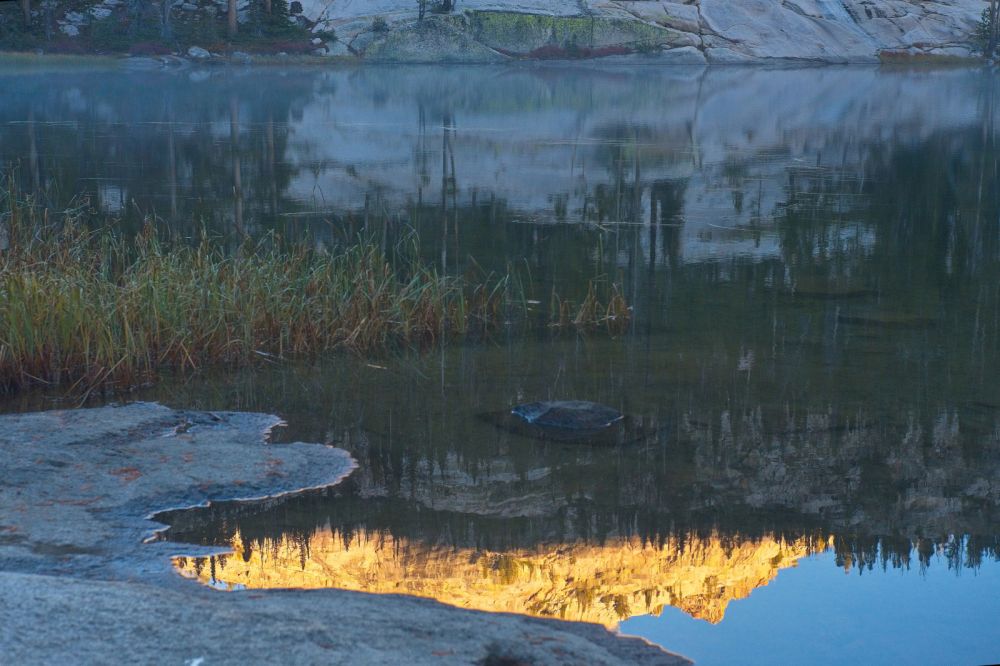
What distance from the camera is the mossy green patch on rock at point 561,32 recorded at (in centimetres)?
5475

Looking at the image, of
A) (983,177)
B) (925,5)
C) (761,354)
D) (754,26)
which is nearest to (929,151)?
(983,177)

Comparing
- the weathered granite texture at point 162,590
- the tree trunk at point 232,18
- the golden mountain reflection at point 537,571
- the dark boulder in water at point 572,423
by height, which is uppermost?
the tree trunk at point 232,18

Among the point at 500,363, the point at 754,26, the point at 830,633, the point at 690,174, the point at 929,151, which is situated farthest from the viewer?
the point at 754,26

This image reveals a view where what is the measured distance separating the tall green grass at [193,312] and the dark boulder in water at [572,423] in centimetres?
160

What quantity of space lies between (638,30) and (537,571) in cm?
5243

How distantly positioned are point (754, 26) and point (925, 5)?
9713 millimetres

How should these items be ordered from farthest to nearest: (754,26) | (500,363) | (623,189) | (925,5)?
(925,5) < (754,26) < (623,189) < (500,363)

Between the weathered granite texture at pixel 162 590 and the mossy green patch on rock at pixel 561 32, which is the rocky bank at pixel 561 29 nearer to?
the mossy green patch on rock at pixel 561 32

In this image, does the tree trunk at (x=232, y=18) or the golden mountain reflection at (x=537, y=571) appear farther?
the tree trunk at (x=232, y=18)

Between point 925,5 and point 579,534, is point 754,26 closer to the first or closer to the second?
point 925,5

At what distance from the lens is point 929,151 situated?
20.4 meters

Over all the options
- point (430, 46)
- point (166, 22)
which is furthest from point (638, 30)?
point (166, 22)

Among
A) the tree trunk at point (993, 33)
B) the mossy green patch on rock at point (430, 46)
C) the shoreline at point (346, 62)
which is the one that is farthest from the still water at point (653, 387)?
the tree trunk at point (993, 33)

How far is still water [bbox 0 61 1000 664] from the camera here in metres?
4.75
